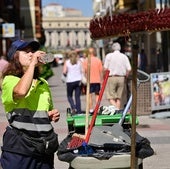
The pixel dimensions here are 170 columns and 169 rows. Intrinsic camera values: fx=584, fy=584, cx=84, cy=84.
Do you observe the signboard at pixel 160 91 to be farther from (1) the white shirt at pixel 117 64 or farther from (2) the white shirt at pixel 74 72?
(2) the white shirt at pixel 74 72

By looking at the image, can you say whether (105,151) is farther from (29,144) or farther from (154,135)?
(154,135)

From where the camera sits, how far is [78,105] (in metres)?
14.7

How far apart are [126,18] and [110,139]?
3.34 ft

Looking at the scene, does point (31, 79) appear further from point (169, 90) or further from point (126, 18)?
point (169, 90)

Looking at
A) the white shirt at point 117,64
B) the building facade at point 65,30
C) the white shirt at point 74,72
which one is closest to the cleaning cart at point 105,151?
the white shirt at point 117,64

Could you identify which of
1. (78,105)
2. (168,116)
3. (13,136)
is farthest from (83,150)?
(78,105)

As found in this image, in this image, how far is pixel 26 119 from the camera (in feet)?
14.0

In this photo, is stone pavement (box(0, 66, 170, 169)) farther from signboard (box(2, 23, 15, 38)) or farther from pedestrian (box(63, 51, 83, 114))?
signboard (box(2, 23, 15, 38))

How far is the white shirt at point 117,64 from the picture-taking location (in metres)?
12.7

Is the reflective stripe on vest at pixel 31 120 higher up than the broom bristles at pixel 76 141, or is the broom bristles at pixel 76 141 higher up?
the reflective stripe on vest at pixel 31 120

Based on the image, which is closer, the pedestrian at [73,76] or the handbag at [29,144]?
the handbag at [29,144]

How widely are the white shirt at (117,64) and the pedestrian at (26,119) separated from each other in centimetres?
843

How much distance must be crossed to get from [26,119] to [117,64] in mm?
8561

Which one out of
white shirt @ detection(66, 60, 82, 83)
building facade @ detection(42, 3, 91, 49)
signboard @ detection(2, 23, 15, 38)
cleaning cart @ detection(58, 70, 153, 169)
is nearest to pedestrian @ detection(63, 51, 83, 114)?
white shirt @ detection(66, 60, 82, 83)
